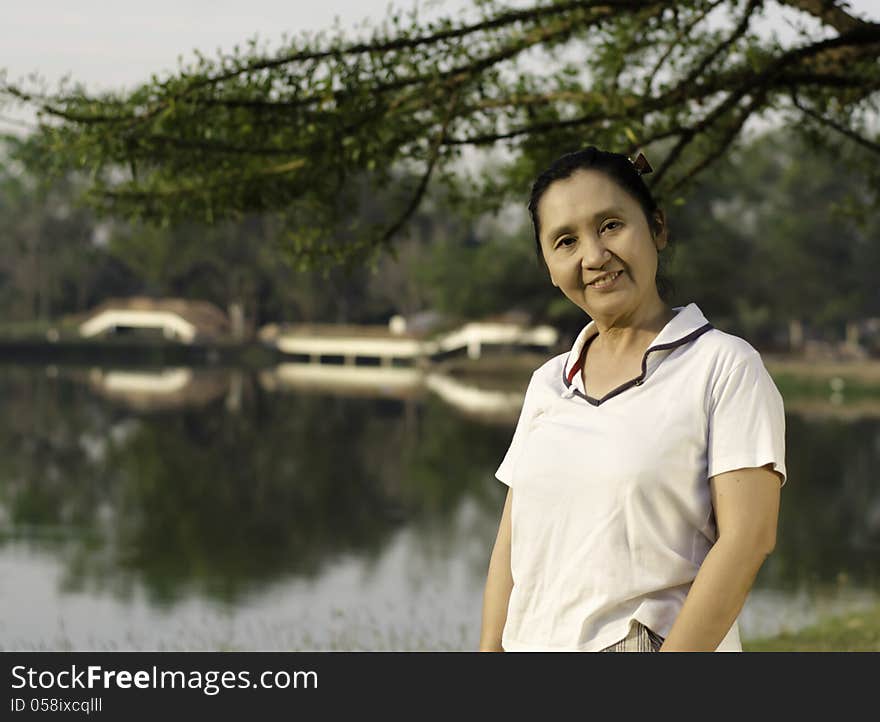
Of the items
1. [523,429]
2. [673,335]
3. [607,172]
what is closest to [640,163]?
[607,172]

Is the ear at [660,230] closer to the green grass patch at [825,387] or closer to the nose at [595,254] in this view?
the nose at [595,254]

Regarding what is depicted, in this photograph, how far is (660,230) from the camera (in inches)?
87.0

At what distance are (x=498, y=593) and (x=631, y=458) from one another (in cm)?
50

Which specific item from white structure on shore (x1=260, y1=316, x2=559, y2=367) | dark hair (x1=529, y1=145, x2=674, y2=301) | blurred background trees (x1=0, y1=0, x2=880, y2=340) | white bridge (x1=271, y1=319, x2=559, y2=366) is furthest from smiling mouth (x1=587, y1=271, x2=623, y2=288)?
white bridge (x1=271, y1=319, x2=559, y2=366)

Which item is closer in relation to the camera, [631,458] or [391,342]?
[631,458]

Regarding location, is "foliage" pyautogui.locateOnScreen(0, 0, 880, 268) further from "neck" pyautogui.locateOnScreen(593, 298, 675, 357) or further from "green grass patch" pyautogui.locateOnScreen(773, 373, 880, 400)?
"green grass patch" pyautogui.locateOnScreen(773, 373, 880, 400)

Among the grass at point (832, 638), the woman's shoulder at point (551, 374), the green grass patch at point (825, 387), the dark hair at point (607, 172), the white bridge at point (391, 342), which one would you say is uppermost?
the white bridge at point (391, 342)

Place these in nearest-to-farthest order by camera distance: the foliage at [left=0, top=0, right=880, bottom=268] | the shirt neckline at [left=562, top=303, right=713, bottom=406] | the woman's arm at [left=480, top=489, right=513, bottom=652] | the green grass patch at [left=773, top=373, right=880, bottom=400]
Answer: the shirt neckline at [left=562, top=303, right=713, bottom=406], the woman's arm at [left=480, top=489, right=513, bottom=652], the foliage at [left=0, top=0, right=880, bottom=268], the green grass patch at [left=773, top=373, right=880, bottom=400]

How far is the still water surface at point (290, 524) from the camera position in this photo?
44.9 ft

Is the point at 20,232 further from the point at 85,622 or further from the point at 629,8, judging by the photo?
the point at 629,8

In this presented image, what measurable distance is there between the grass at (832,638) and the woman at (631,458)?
619 centimetres

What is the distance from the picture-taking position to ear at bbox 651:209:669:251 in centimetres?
219

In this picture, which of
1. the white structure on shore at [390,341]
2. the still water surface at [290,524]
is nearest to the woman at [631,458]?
the still water surface at [290,524]

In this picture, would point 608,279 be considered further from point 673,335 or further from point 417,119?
point 417,119
